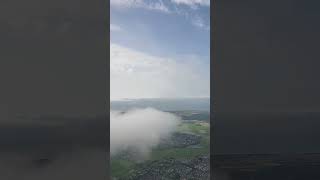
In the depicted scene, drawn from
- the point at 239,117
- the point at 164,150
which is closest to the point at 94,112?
the point at 239,117

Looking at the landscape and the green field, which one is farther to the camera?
the green field

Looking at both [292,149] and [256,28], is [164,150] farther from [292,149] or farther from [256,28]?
[256,28]

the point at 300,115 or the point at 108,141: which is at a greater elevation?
the point at 300,115

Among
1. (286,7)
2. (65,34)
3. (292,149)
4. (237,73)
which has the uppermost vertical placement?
(286,7)

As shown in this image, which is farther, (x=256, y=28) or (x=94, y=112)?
(x=256, y=28)

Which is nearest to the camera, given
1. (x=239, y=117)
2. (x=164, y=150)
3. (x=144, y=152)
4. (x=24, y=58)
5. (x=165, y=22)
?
(x=24, y=58)

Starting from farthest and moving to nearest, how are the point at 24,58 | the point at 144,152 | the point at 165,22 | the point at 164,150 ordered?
1. the point at 165,22
2. the point at 164,150
3. the point at 144,152
4. the point at 24,58

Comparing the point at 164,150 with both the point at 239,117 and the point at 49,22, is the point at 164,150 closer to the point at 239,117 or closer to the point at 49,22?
the point at 239,117

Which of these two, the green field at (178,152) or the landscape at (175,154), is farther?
the green field at (178,152)

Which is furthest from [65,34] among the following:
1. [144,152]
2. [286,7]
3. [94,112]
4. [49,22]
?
[144,152]
